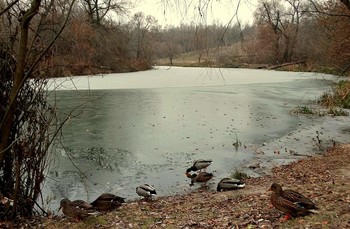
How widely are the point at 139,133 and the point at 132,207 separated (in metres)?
6.45

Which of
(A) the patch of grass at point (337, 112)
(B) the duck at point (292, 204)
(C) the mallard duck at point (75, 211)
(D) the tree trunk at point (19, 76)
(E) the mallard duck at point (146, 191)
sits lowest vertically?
(A) the patch of grass at point (337, 112)

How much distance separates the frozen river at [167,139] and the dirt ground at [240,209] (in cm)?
88

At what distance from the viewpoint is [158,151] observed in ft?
35.8

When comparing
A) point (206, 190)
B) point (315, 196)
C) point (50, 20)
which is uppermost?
point (50, 20)

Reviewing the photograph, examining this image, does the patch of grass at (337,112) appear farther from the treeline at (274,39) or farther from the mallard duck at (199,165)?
the mallard duck at (199,165)

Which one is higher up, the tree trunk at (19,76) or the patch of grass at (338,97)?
the tree trunk at (19,76)

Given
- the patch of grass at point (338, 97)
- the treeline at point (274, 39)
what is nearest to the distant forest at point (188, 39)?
the treeline at point (274, 39)

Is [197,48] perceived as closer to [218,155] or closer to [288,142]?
[218,155]

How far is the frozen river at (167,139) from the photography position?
838 centimetres

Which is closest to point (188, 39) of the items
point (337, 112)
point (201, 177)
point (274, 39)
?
point (201, 177)

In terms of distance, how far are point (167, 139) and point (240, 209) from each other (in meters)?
6.71

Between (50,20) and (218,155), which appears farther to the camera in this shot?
(218,155)

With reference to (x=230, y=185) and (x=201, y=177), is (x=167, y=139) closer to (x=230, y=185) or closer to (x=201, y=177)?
(x=201, y=177)

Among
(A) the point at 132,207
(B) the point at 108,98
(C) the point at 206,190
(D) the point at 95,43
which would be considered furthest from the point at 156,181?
(D) the point at 95,43
